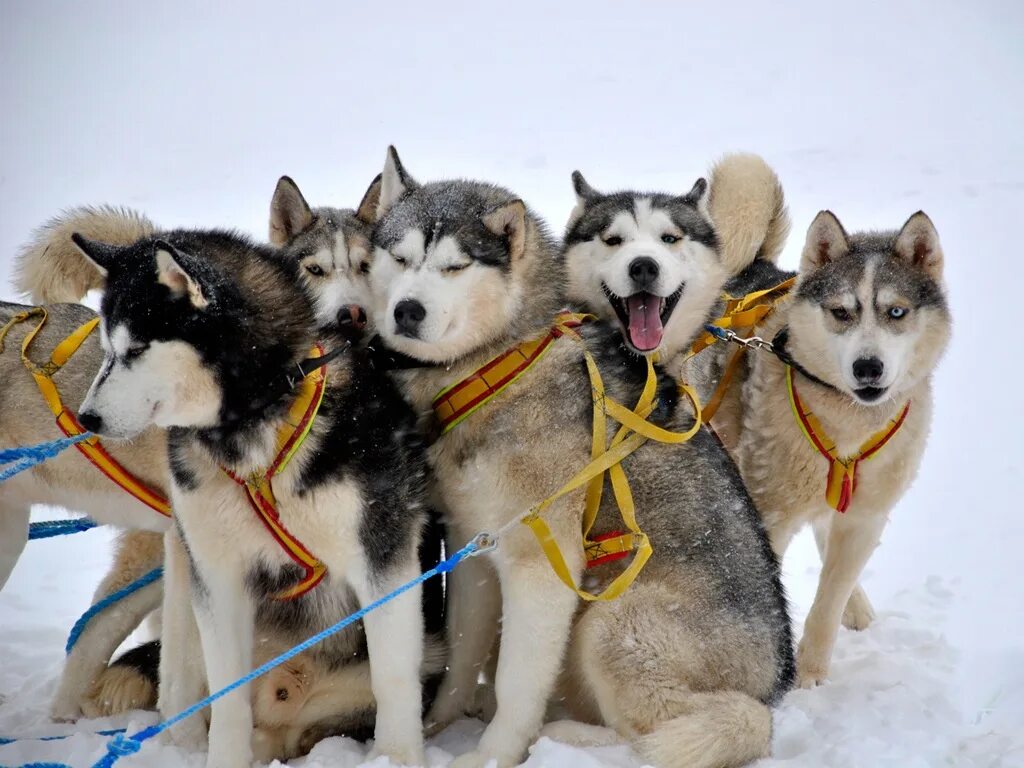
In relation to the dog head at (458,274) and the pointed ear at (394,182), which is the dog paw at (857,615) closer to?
the dog head at (458,274)

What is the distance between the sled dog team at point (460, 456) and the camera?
3.37 meters

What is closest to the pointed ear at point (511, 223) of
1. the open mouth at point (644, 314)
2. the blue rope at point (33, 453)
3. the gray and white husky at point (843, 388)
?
the open mouth at point (644, 314)

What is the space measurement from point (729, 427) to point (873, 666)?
1346mm

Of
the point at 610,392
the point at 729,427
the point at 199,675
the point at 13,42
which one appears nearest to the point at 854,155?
the point at 729,427

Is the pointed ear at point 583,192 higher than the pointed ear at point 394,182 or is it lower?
lower

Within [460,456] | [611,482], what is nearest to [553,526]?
[611,482]

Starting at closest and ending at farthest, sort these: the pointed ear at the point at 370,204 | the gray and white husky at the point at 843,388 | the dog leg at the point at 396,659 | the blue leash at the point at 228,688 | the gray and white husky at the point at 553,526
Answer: the blue leash at the point at 228,688
the dog leg at the point at 396,659
the gray and white husky at the point at 553,526
the gray and white husky at the point at 843,388
the pointed ear at the point at 370,204

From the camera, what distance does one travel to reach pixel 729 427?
5.12 meters

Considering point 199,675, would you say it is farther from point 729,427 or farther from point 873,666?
point 873,666

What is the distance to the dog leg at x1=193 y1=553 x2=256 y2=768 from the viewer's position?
138 inches

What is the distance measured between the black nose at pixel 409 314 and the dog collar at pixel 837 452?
6.71ft

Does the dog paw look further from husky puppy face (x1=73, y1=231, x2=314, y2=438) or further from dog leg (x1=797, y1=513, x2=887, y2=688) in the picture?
husky puppy face (x1=73, y1=231, x2=314, y2=438)

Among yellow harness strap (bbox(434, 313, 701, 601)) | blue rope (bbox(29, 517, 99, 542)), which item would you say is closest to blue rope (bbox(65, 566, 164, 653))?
blue rope (bbox(29, 517, 99, 542))

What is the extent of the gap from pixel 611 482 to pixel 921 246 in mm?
2055
